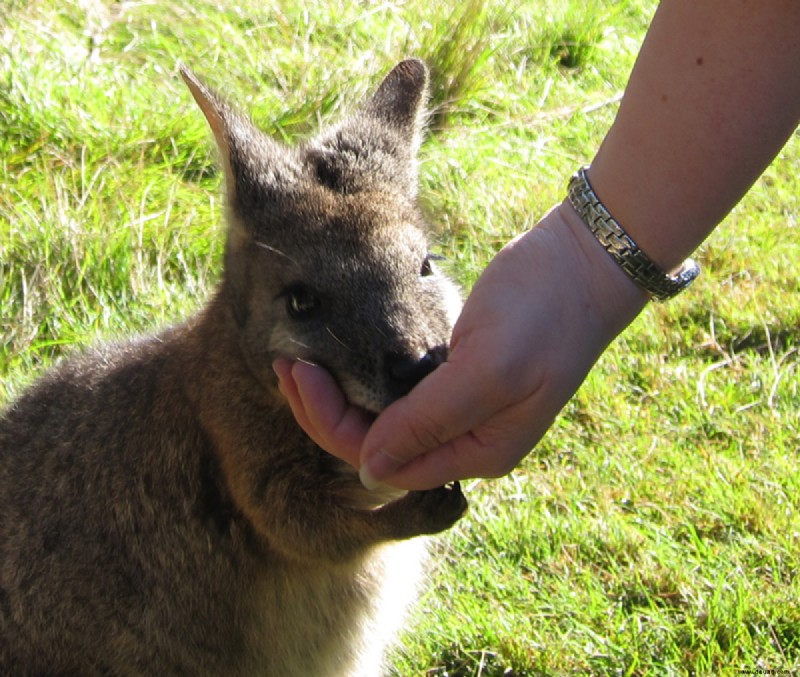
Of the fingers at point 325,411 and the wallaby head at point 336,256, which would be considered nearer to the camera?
the fingers at point 325,411

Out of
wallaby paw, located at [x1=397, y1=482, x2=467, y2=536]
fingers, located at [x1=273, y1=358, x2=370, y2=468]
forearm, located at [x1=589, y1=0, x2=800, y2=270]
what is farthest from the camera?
wallaby paw, located at [x1=397, y1=482, x2=467, y2=536]

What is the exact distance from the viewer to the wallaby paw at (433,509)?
9.07 ft

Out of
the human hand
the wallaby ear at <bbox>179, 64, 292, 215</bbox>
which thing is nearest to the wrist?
the human hand

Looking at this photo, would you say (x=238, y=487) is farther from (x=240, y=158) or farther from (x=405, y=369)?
(x=240, y=158)

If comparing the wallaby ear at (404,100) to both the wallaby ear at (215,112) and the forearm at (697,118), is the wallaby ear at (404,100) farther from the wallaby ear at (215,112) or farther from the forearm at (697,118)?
the forearm at (697,118)

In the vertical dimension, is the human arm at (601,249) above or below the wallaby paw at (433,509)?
above

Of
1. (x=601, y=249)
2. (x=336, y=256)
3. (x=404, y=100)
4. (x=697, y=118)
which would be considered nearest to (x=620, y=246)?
(x=601, y=249)

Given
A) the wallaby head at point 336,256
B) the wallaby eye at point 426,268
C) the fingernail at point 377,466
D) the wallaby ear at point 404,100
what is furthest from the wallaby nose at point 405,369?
the wallaby ear at point 404,100

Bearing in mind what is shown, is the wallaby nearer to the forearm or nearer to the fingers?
the fingers

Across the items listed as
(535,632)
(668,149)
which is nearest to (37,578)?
(535,632)

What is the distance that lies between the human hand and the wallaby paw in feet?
1.08

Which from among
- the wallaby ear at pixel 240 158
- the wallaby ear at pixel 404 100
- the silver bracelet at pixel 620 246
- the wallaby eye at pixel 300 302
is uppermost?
the silver bracelet at pixel 620 246

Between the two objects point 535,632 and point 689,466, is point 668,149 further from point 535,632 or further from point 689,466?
point 689,466

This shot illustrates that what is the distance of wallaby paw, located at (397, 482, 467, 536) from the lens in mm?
2766
